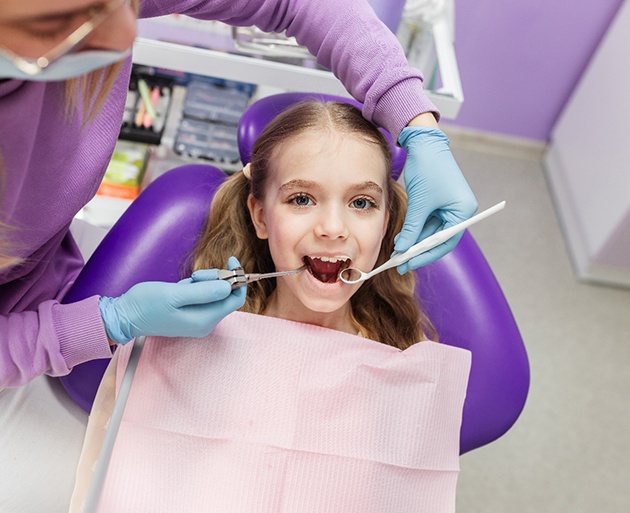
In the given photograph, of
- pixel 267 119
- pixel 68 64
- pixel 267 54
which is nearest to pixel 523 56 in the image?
pixel 267 54

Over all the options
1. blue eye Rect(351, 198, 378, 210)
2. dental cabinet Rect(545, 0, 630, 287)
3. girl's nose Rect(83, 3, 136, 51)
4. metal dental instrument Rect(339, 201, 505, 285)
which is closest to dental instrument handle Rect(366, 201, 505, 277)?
metal dental instrument Rect(339, 201, 505, 285)

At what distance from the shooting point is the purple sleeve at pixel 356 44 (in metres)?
1.18

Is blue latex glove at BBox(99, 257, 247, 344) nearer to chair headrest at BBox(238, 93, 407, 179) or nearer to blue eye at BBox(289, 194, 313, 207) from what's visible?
blue eye at BBox(289, 194, 313, 207)

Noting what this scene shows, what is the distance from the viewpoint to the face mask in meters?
0.62

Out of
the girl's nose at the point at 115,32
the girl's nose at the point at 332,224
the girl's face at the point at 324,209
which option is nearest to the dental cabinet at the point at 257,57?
the girl's face at the point at 324,209

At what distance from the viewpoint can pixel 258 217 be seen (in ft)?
4.24

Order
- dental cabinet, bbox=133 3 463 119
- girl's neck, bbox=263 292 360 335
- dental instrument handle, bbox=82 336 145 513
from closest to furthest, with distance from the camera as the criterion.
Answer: dental instrument handle, bbox=82 336 145 513 → girl's neck, bbox=263 292 360 335 → dental cabinet, bbox=133 3 463 119

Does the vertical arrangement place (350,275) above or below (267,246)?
above

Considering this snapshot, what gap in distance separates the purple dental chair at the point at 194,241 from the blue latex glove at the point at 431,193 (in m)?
0.21

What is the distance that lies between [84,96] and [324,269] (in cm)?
52

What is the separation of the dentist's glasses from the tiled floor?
169 centimetres

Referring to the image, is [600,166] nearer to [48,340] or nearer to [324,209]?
[324,209]

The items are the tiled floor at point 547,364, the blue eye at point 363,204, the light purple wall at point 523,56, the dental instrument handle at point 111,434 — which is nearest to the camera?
the dental instrument handle at point 111,434

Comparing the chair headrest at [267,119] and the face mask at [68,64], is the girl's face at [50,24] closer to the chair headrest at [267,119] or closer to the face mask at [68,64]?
the face mask at [68,64]
